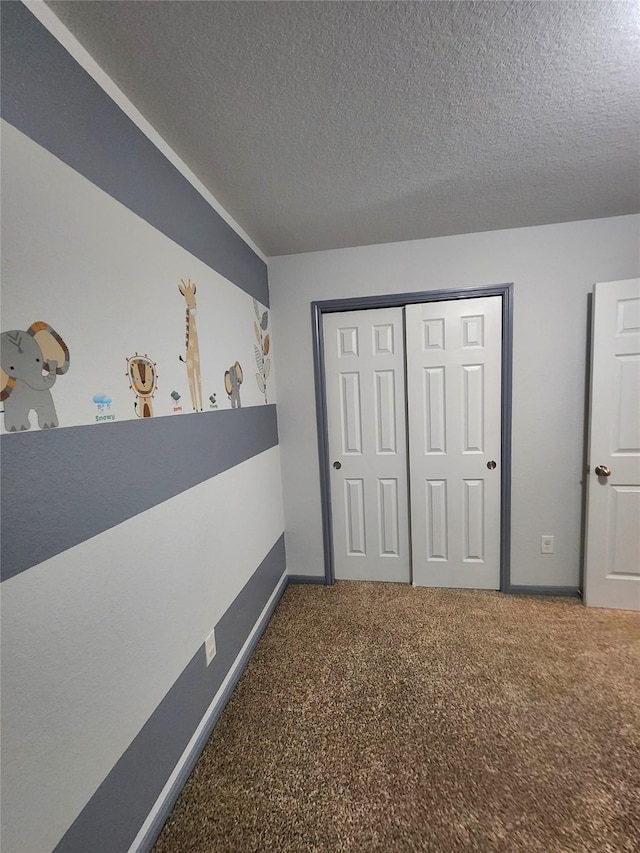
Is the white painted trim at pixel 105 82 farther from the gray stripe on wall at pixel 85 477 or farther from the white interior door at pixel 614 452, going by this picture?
the white interior door at pixel 614 452

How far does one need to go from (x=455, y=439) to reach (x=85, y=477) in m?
2.10

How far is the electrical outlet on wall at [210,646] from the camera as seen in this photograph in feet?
4.68

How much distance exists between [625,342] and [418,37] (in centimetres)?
190

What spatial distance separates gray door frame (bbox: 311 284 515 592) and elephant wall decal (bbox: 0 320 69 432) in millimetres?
1708

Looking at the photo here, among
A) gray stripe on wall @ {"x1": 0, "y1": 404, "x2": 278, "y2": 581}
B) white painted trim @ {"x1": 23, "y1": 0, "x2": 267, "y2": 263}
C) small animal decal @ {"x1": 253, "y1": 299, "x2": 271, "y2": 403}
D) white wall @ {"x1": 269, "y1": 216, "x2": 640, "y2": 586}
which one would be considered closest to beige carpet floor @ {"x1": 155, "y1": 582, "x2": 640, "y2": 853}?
white wall @ {"x1": 269, "y1": 216, "x2": 640, "y2": 586}

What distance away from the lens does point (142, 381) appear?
3.64ft

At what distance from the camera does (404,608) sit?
2.20 meters

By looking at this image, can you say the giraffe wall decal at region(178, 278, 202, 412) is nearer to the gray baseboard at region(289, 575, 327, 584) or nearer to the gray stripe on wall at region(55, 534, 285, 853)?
the gray stripe on wall at region(55, 534, 285, 853)

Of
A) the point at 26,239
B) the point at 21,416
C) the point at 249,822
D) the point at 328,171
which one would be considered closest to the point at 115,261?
the point at 26,239

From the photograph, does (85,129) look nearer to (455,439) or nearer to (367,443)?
(367,443)

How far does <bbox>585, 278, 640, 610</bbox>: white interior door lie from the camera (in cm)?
195

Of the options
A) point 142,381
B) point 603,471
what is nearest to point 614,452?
point 603,471

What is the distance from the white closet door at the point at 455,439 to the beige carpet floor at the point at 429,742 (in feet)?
1.28

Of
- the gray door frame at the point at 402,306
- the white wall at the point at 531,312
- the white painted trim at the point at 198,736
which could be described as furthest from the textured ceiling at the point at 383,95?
the white painted trim at the point at 198,736
